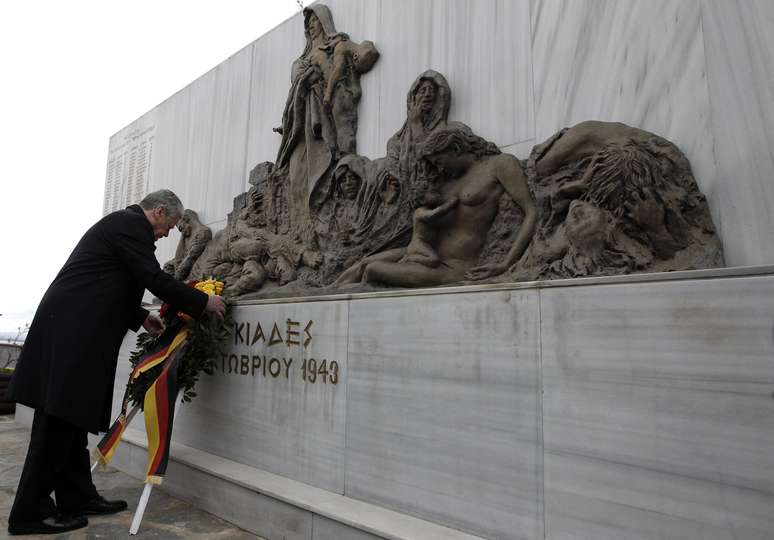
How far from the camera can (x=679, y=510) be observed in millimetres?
1818

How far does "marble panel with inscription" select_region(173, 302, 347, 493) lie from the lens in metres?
3.12

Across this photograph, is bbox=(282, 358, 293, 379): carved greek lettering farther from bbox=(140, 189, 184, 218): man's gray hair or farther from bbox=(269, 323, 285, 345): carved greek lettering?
bbox=(140, 189, 184, 218): man's gray hair

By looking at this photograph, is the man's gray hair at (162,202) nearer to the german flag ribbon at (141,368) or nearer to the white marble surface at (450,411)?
the german flag ribbon at (141,368)

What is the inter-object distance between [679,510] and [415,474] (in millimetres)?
1182

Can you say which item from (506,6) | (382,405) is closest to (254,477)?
(382,405)

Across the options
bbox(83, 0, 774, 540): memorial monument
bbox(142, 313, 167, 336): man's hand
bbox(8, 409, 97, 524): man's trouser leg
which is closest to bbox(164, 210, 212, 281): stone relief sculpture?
bbox(83, 0, 774, 540): memorial monument

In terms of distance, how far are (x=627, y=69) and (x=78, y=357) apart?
3692mm

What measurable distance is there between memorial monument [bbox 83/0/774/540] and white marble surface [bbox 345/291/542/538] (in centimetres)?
1

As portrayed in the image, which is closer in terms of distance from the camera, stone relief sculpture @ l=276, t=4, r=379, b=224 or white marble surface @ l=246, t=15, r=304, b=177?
stone relief sculpture @ l=276, t=4, r=379, b=224

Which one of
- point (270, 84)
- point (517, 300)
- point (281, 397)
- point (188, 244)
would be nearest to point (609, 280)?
point (517, 300)

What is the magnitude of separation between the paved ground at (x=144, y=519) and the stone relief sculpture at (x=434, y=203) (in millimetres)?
1644

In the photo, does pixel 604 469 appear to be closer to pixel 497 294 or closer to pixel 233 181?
pixel 497 294

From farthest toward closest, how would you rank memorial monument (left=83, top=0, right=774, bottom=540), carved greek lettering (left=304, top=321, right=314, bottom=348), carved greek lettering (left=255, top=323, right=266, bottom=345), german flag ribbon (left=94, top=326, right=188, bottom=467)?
carved greek lettering (left=255, top=323, right=266, bottom=345), carved greek lettering (left=304, top=321, right=314, bottom=348), german flag ribbon (left=94, top=326, right=188, bottom=467), memorial monument (left=83, top=0, right=774, bottom=540)

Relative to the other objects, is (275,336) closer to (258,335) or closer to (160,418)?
(258,335)
